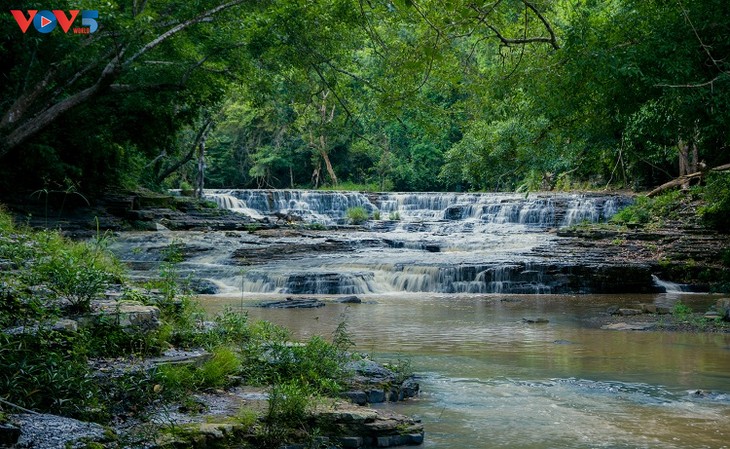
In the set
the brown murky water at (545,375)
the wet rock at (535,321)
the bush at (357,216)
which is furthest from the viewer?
the bush at (357,216)

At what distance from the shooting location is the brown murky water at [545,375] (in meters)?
5.65

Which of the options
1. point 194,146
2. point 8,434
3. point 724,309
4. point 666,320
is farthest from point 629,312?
point 194,146

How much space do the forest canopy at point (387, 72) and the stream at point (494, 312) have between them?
9.93ft

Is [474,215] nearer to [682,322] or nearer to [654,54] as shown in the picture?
[682,322]

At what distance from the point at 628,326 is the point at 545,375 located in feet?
15.0

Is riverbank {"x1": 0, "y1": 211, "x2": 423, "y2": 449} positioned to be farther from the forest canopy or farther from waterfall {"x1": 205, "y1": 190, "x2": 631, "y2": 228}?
waterfall {"x1": 205, "y1": 190, "x2": 631, "y2": 228}

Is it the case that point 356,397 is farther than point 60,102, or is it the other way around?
point 60,102

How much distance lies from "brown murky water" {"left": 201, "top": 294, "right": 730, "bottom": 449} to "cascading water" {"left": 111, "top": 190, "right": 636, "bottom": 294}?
325 cm

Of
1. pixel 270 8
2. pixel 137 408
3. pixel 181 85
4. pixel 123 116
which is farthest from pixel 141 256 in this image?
pixel 137 408

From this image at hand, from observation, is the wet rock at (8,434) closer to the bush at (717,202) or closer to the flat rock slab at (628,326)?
the flat rock slab at (628,326)

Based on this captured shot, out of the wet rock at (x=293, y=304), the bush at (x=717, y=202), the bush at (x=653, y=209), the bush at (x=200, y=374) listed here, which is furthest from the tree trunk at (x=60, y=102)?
the bush at (x=653, y=209)

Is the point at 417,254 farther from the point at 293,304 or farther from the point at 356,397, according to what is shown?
the point at 356,397

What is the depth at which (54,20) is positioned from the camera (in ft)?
43.5

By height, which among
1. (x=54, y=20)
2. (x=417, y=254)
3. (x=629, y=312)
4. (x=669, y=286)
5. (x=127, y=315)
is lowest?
(x=629, y=312)
